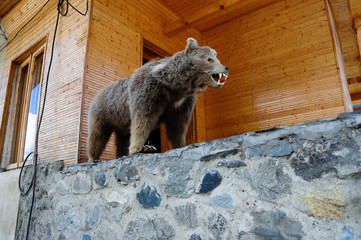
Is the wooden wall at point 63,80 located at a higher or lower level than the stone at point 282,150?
higher

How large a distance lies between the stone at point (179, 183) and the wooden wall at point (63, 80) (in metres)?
1.86

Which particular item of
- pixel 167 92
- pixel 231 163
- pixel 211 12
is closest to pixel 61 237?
pixel 167 92

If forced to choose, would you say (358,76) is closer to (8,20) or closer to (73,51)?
(73,51)

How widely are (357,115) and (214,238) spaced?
98cm

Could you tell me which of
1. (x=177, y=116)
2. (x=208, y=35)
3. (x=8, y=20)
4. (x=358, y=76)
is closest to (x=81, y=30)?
(x=177, y=116)

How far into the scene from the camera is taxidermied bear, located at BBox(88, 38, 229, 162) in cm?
239

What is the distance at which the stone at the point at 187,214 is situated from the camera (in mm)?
1629

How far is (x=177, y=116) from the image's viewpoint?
276 centimetres

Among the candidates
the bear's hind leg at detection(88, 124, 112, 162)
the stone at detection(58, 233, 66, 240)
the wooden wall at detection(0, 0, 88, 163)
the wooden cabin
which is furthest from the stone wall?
the wooden cabin

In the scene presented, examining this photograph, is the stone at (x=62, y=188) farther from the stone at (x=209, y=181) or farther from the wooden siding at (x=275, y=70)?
the wooden siding at (x=275, y=70)

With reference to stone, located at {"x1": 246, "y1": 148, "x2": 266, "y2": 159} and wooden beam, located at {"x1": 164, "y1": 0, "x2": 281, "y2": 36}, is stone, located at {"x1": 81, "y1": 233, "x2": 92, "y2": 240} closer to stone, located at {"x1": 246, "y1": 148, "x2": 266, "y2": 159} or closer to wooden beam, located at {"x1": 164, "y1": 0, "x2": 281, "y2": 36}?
stone, located at {"x1": 246, "y1": 148, "x2": 266, "y2": 159}

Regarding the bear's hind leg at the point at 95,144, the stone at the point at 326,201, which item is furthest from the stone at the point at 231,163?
the bear's hind leg at the point at 95,144

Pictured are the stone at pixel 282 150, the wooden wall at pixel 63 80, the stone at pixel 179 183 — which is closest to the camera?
the stone at pixel 282 150

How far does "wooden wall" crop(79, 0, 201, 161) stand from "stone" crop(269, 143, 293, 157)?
2.55m
